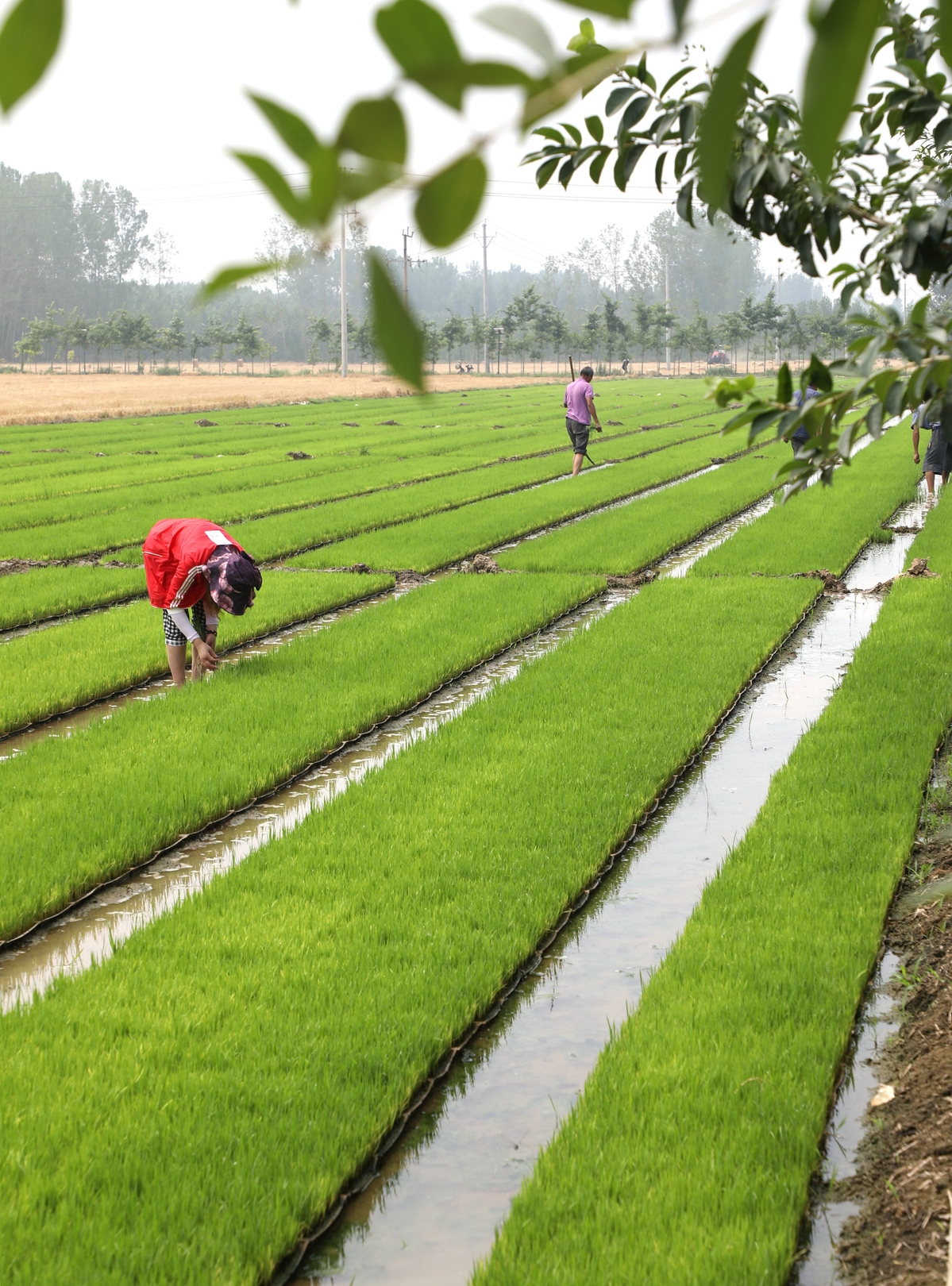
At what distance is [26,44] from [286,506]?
18.7 meters

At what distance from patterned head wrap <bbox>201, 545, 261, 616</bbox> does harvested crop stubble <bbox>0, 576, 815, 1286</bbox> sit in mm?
1450

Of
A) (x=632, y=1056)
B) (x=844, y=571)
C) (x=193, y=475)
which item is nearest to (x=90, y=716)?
(x=632, y=1056)

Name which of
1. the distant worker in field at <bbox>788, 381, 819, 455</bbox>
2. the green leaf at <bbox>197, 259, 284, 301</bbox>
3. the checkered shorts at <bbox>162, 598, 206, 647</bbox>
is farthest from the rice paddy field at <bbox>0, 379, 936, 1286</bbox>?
the green leaf at <bbox>197, 259, 284, 301</bbox>

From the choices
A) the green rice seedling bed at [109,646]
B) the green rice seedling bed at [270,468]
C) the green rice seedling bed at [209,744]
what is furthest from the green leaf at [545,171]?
the green rice seedling bed at [270,468]

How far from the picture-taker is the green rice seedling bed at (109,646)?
8836mm

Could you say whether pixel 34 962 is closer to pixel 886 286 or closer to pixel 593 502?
pixel 886 286

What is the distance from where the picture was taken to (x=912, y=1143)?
11.7 ft

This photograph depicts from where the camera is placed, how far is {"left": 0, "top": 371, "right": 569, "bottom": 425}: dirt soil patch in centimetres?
4466

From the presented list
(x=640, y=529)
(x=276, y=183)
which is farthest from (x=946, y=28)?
(x=640, y=529)

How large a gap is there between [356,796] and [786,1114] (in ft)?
11.6

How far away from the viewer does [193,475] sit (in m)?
23.7

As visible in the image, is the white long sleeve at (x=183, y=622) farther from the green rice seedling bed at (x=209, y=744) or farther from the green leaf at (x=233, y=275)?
the green leaf at (x=233, y=275)

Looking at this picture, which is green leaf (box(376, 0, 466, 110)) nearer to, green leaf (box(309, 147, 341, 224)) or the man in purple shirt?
green leaf (box(309, 147, 341, 224))

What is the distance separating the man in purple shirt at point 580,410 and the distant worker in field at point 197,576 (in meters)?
12.5
